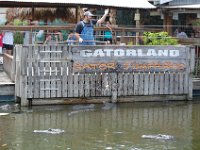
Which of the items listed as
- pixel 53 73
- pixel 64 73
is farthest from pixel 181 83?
pixel 53 73

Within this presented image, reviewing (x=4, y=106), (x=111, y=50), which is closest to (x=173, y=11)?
(x=111, y=50)

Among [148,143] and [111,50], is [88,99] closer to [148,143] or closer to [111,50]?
[111,50]

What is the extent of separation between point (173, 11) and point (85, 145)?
1535 cm

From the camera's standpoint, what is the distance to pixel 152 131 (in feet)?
41.0

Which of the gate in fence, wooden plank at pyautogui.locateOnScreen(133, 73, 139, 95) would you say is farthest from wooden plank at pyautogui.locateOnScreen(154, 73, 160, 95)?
wooden plank at pyautogui.locateOnScreen(133, 73, 139, 95)

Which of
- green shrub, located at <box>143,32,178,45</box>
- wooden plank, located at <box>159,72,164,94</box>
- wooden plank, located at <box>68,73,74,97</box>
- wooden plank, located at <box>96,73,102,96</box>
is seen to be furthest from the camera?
green shrub, located at <box>143,32,178,45</box>

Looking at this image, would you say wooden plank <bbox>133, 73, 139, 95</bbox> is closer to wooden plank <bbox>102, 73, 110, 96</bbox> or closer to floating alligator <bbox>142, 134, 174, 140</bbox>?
wooden plank <bbox>102, 73, 110, 96</bbox>

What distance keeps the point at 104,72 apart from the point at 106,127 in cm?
334

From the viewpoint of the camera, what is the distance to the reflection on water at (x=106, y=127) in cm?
1109

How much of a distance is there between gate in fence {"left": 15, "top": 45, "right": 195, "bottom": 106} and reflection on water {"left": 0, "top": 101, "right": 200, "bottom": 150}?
1.45 ft

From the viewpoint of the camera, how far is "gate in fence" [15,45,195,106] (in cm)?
1533

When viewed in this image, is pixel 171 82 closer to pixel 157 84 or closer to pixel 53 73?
pixel 157 84

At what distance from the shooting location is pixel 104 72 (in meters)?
15.9

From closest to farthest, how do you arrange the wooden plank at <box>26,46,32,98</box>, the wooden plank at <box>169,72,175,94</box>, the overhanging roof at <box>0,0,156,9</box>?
the wooden plank at <box>26,46,32,98</box> → the wooden plank at <box>169,72,175,94</box> → the overhanging roof at <box>0,0,156,9</box>
